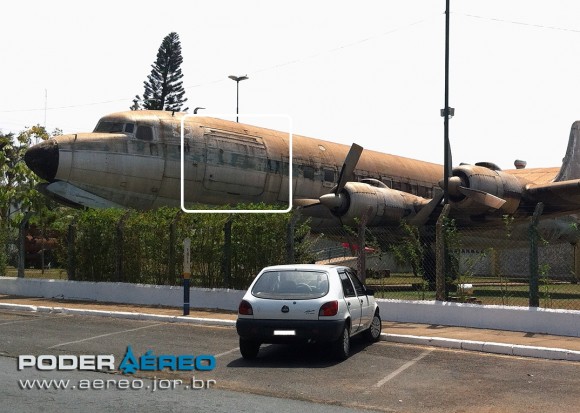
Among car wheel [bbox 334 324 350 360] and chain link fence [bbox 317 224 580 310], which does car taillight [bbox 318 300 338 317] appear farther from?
chain link fence [bbox 317 224 580 310]

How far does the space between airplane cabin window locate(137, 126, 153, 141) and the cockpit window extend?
22.6 inches

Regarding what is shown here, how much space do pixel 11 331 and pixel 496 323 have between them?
33.1 ft

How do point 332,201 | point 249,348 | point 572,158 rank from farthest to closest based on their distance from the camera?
1. point 572,158
2. point 332,201
3. point 249,348

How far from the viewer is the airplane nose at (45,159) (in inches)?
884

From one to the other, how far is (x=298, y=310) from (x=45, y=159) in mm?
13403

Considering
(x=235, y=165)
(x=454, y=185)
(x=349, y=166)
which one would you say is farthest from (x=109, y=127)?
(x=454, y=185)

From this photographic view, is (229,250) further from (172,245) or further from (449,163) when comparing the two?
(449,163)

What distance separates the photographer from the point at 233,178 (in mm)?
25500

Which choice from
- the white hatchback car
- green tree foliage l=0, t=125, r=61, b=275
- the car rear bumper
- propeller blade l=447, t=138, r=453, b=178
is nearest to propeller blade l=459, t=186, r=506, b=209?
propeller blade l=447, t=138, r=453, b=178

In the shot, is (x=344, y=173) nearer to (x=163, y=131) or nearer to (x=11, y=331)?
(x=163, y=131)

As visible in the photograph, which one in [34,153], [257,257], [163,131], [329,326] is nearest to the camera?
[329,326]

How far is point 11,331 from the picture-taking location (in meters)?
15.4

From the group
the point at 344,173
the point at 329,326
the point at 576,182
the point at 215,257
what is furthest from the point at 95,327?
the point at 576,182

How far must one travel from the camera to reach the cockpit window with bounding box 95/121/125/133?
2419 cm
